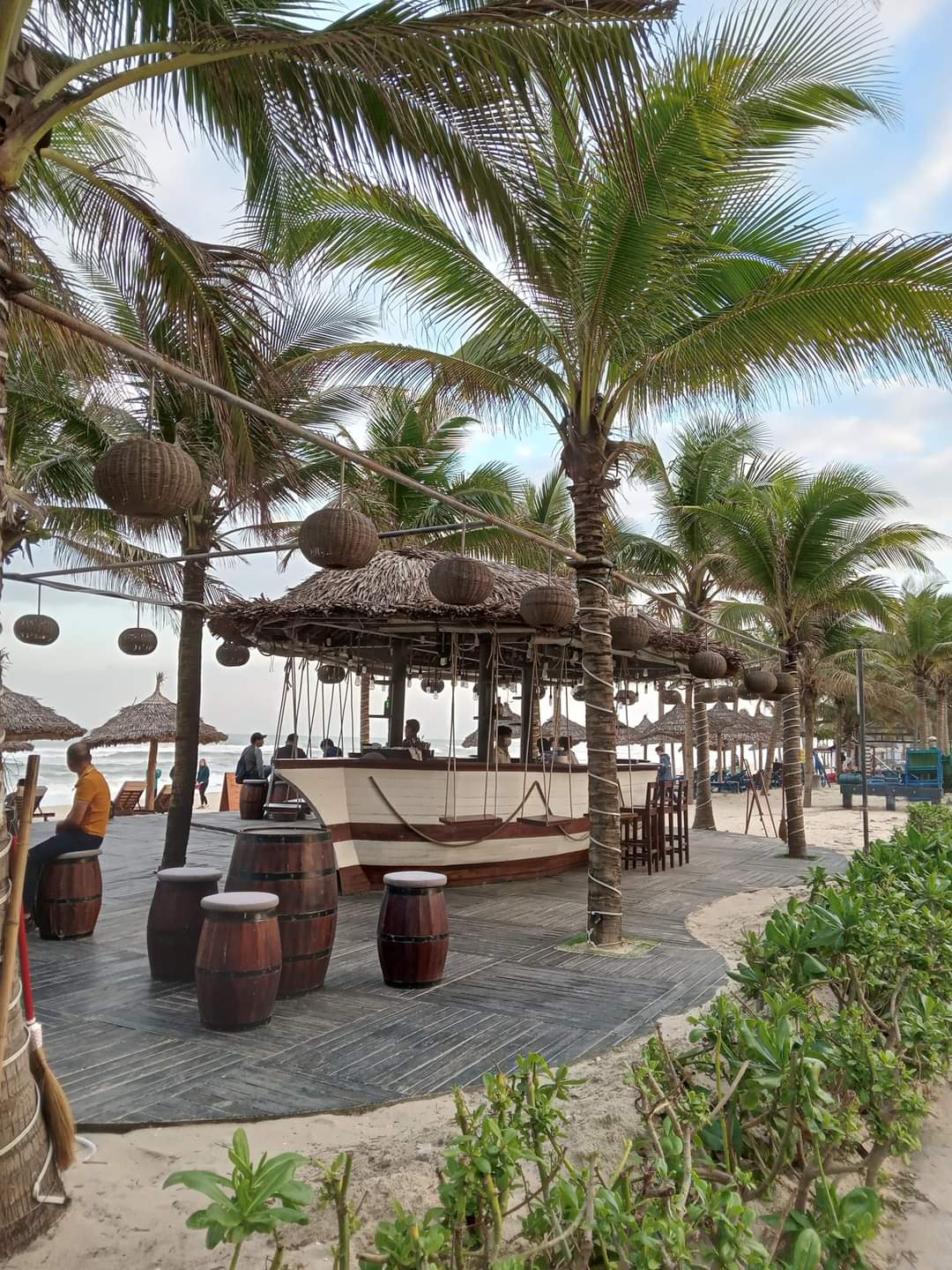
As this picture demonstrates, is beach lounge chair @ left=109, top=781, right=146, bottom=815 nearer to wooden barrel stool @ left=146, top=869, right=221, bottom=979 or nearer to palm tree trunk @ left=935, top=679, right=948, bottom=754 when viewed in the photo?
wooden barrel stool @ left=146, top=869, right=221, bottom=979

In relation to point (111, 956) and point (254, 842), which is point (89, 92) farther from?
point (111, 956)

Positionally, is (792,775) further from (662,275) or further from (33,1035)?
(33,1035)

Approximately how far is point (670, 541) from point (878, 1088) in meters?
13.0

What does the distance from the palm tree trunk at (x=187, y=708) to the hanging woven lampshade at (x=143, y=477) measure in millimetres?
5557

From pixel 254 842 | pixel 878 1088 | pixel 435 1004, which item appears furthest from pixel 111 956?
pixel 878 1088

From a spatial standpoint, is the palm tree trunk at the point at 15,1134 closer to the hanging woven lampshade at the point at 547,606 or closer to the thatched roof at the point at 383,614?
the hanging woven lampshade at the point at 547,606

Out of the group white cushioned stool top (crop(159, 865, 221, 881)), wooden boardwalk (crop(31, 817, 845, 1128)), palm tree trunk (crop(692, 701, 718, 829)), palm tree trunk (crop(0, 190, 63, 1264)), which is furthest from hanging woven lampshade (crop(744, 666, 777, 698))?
palm tree trunk (crop(0, 190, 63, 1264))

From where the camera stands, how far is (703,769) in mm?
15406

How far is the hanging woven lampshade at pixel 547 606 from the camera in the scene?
22.5ft

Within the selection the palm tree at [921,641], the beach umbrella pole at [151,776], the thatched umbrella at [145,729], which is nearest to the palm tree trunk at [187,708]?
the thatched umbrella at [145,729]

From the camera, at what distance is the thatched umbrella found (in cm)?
1866

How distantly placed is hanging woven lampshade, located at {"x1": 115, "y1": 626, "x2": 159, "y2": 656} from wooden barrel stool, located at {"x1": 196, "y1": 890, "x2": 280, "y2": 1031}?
7093 mm

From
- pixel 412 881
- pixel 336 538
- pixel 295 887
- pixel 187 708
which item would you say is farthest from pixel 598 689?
pixel 187 708

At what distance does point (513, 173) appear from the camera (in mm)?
4199
